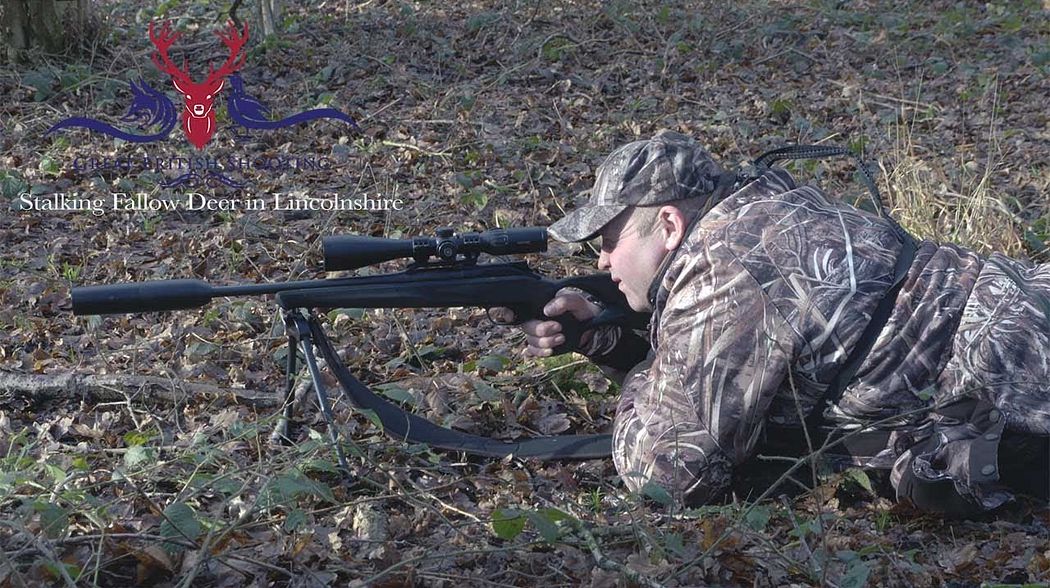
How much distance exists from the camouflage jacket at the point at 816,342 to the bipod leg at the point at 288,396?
140 cm

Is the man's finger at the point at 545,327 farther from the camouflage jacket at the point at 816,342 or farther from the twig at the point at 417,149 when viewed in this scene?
the twig at the point at 417,149

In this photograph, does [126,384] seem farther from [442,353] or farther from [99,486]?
[442,353]

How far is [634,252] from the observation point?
4191 millimetres

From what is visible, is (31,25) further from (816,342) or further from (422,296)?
(816,342)

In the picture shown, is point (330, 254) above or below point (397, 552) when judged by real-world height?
above

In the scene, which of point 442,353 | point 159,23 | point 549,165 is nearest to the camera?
point 442,353

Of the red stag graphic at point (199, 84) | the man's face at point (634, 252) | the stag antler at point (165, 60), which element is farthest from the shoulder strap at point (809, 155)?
the stag antler at point (165, 60)

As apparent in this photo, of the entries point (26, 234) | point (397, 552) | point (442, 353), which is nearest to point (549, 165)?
point (442, 353)

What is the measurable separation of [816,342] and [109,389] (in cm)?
307

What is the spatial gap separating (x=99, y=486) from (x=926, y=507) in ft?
9.75

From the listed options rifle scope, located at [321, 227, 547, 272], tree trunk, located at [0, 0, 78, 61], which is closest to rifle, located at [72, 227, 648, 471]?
rifle scope, located at [321, 227, 547, 272]

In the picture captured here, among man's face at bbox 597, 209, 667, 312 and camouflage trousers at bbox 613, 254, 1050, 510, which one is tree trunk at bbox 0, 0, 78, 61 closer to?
man's face at bbox 597, 209, 667, 312

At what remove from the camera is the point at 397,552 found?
11.2ft

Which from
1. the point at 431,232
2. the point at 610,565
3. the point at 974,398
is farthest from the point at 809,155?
the point at 431,232
